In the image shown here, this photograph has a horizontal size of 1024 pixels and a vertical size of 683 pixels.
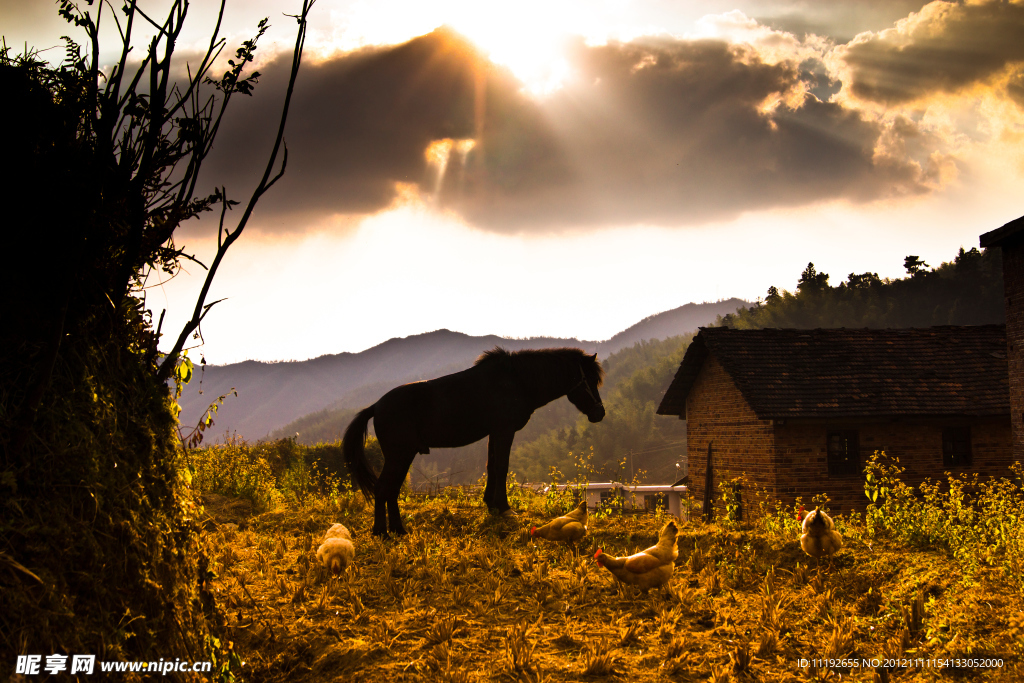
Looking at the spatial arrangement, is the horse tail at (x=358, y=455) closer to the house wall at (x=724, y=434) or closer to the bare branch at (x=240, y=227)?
the bare branch at (x=240, y=227)

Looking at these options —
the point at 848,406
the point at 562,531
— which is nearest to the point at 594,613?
the point at 562,531

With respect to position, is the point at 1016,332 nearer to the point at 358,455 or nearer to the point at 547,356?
the point at 547,356

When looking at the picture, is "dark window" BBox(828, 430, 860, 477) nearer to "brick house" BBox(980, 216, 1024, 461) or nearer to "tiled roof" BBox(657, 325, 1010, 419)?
"tiled roof" BBox(657, 325, 1010, 419)

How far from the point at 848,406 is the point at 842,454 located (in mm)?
1938

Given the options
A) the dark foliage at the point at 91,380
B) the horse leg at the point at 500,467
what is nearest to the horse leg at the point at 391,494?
the horse leg at the point at 500,467

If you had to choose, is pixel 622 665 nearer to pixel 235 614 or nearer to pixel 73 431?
pixel 235 614

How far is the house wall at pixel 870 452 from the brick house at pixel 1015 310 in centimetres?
604

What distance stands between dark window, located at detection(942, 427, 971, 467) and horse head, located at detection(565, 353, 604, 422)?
19.9m

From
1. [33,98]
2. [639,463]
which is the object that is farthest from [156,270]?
[639,463]

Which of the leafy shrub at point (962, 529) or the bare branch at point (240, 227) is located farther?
the leafy shrub at point (962, 529)

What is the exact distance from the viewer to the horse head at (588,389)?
8.98m

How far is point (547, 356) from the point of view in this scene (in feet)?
29.5

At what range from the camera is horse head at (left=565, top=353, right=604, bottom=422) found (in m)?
8.98

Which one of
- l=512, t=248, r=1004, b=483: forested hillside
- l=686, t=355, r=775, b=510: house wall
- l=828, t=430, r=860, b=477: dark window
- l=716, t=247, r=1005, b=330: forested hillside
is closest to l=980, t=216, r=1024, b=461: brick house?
l=828, t=430, r=860, b=477: dark window
